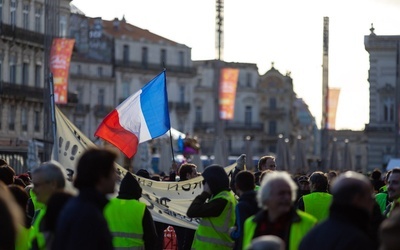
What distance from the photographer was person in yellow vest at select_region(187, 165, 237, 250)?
1480 cm

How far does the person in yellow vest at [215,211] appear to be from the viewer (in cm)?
1480

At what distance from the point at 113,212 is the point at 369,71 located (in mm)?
80312

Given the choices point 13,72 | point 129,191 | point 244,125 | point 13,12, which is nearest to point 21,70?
point 13,72

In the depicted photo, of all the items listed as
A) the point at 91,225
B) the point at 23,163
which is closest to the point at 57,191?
the point at 91,225

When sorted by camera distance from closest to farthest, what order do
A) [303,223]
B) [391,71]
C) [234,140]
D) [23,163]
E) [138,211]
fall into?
1. [303,223]
2. [138,211]
3. [23,163]
4. [391,71]
5. [234,140]

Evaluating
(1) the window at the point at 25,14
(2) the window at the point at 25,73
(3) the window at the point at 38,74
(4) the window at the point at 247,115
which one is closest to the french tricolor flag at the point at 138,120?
(1) the window at the point at 25,14

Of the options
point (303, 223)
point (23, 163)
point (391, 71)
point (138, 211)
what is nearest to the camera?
point (303, 223)

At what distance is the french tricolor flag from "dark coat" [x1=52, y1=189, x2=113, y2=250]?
36.6 ft

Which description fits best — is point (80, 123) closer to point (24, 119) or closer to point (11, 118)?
point (24, 119)

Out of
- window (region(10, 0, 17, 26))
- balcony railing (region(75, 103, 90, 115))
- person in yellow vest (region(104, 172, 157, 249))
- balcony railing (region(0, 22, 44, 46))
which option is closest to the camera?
person in yellow vest (region(104, 172, 157, 249))

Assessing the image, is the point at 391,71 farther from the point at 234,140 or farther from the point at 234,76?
the point at 234,140

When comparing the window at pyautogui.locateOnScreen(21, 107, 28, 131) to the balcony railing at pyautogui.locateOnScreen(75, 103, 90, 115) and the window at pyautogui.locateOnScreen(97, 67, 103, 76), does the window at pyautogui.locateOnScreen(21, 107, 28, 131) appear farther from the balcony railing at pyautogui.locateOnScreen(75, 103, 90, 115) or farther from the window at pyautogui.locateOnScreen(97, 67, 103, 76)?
the window at pyautogui.locateOnScreen(97, 67, 103, 76)

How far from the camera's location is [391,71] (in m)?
92.6

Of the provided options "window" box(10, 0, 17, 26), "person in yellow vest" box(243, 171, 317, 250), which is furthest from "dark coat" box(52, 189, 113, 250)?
"window" box(10, 0, 17, 26)
